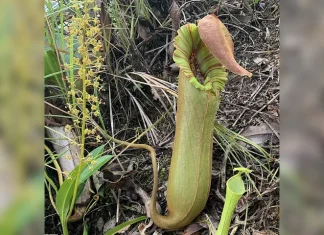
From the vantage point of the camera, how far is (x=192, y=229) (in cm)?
82

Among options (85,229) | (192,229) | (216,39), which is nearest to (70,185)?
(85,229)

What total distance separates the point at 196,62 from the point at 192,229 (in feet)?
1.05

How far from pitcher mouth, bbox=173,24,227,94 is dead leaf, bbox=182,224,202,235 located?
26cm

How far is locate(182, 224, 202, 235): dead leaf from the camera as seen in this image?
0.81 m

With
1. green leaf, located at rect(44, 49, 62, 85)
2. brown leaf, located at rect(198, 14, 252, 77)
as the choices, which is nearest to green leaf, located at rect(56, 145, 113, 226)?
green leaf, located at rect(44, 49, 62, 85)

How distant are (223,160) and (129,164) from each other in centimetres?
20

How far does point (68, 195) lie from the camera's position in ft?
2.60

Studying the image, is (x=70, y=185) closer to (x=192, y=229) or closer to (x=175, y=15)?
(x=192, y=229)

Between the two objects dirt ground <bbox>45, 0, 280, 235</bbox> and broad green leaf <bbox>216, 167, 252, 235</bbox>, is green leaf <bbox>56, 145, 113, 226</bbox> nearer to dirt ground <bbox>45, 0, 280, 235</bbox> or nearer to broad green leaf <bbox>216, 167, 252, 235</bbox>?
dirt ground <bbox>45, 0, 280, 235</bbox>

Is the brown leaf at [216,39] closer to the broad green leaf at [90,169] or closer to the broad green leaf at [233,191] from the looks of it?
the broad green leaf at [233,191]

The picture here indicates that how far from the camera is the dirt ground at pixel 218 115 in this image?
32.3 inches

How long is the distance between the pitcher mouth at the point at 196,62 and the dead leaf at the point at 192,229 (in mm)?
261
